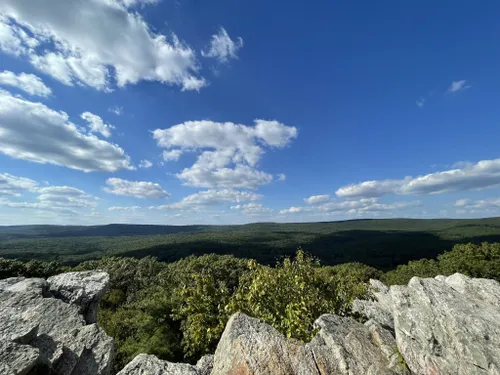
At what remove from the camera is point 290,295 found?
17688mm

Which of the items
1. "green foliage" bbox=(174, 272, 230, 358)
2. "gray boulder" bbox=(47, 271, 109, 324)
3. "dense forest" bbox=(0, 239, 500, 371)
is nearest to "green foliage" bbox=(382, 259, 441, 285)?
"dense forest" bbox=(0, 239, 500, 371)

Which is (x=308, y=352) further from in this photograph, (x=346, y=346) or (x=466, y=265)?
(x=466, y=265)

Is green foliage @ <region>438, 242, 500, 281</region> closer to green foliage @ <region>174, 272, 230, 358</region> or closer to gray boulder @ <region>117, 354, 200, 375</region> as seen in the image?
green foliage @ <region>174, 272, 230, 358</region>

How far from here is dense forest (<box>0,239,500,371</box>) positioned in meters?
17.2

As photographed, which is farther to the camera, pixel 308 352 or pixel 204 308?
pixel 204 308

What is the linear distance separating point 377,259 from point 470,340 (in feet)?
576

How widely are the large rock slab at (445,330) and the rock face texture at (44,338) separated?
15836 millimetres

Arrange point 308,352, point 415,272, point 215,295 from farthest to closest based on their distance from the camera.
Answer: point 415,272, point 215,295, point 308,352

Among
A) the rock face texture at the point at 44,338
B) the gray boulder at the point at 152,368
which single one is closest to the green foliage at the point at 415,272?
the gray boulder at the point at 152,368

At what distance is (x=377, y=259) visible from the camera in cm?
16712

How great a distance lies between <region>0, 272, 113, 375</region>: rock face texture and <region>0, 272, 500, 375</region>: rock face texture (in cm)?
5

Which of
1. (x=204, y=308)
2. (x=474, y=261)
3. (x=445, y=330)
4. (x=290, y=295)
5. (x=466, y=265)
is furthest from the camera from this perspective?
(x=474, y=261)

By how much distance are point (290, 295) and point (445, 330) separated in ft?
27.8

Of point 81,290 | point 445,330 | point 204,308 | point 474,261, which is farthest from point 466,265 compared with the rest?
point 81,290
